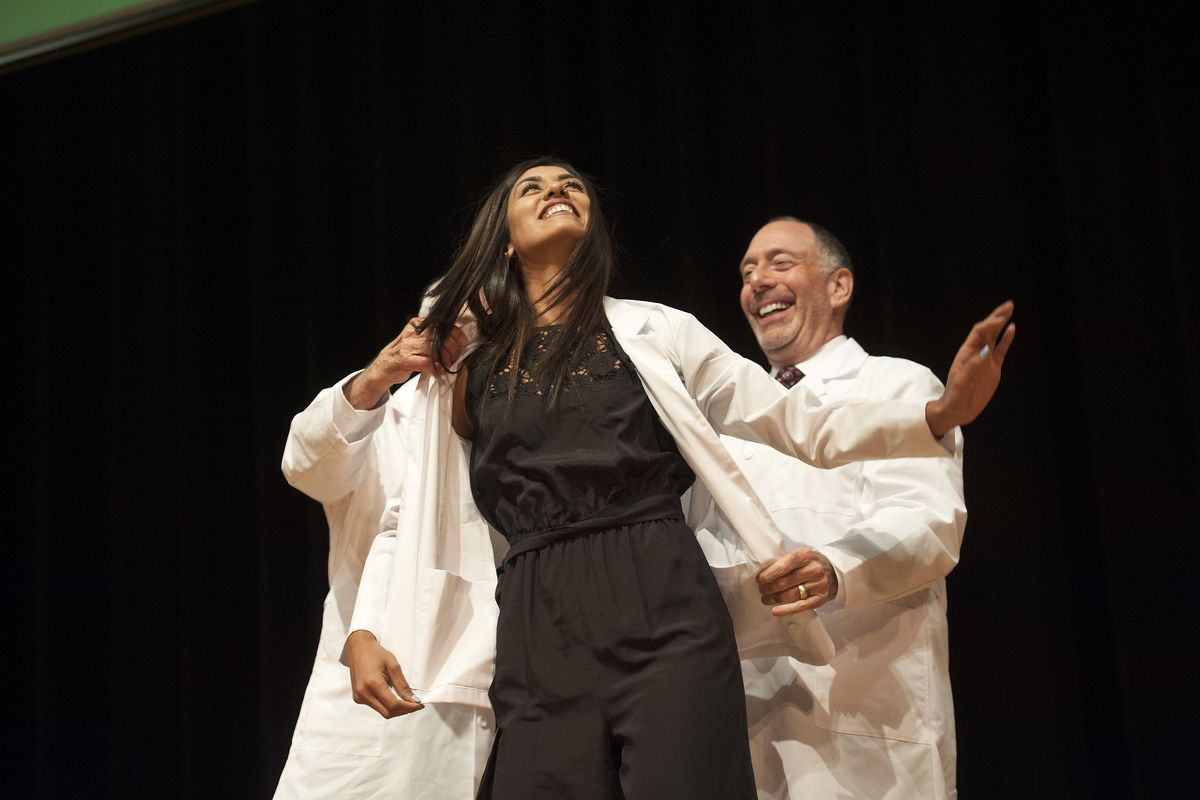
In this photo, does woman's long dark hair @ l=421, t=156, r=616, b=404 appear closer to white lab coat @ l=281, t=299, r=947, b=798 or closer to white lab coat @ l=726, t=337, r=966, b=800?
white lab coat @ l=281, t=299, r=947, b=798

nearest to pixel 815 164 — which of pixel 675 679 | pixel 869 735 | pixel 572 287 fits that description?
pixel 572 287

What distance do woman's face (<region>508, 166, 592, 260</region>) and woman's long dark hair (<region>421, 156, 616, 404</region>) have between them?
2cm

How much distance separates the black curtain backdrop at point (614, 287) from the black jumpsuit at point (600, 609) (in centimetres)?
112

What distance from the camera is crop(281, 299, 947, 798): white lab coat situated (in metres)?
1.77

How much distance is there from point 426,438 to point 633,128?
165 centimetres

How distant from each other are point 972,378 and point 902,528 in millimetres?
464

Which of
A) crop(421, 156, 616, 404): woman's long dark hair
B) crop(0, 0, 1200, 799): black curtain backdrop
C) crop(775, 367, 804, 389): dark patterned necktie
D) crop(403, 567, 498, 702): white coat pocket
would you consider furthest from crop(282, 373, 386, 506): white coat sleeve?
crop(0, 0, 1200, 799): black curtain backdrop

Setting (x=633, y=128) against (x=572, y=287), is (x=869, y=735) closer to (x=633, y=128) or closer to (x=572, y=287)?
(x=572, y=287)

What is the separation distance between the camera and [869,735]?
2.08 metres

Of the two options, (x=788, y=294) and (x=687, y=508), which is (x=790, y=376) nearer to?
(x=788, y=294)

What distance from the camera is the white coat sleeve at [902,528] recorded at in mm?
1960

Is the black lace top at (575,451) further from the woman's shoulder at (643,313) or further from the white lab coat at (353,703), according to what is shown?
the white lab coat at (353,703)

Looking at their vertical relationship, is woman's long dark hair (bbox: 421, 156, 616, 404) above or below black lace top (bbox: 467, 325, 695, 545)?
above

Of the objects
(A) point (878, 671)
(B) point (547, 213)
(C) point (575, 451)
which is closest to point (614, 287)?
(B) point (547, 213)
